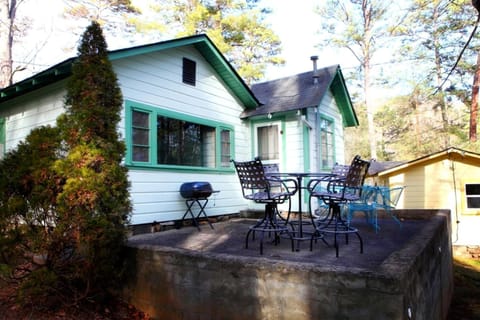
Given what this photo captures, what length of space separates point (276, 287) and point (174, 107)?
437 centimetres

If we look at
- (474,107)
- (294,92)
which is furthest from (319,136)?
(474,107)

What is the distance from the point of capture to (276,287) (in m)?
2.66

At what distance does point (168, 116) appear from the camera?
609 cm

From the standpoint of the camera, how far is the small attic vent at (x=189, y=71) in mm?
6578

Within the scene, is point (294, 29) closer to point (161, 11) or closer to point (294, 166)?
point (161, 11)

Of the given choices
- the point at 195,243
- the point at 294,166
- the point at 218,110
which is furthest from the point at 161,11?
the point at 195,243

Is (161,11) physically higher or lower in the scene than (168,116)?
higher

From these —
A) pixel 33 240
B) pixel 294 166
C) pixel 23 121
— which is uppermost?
pixel 23 121

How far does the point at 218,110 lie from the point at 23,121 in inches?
145

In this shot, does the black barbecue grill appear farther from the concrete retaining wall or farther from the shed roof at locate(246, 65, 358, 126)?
the shed roof at locate(246, 65, 358, 126)

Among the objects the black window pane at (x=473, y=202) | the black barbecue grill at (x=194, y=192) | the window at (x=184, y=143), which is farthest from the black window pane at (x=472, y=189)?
the black barbecue grill at (x=194, y=192)

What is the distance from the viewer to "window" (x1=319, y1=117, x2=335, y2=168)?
812 centimetres

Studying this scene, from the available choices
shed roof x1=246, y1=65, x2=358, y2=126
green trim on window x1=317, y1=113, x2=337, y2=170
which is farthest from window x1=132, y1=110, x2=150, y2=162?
green trim on window x1=317, y1=113, x2=337, y2=170

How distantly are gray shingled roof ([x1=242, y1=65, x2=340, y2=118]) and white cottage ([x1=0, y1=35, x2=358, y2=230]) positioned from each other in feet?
0.10
